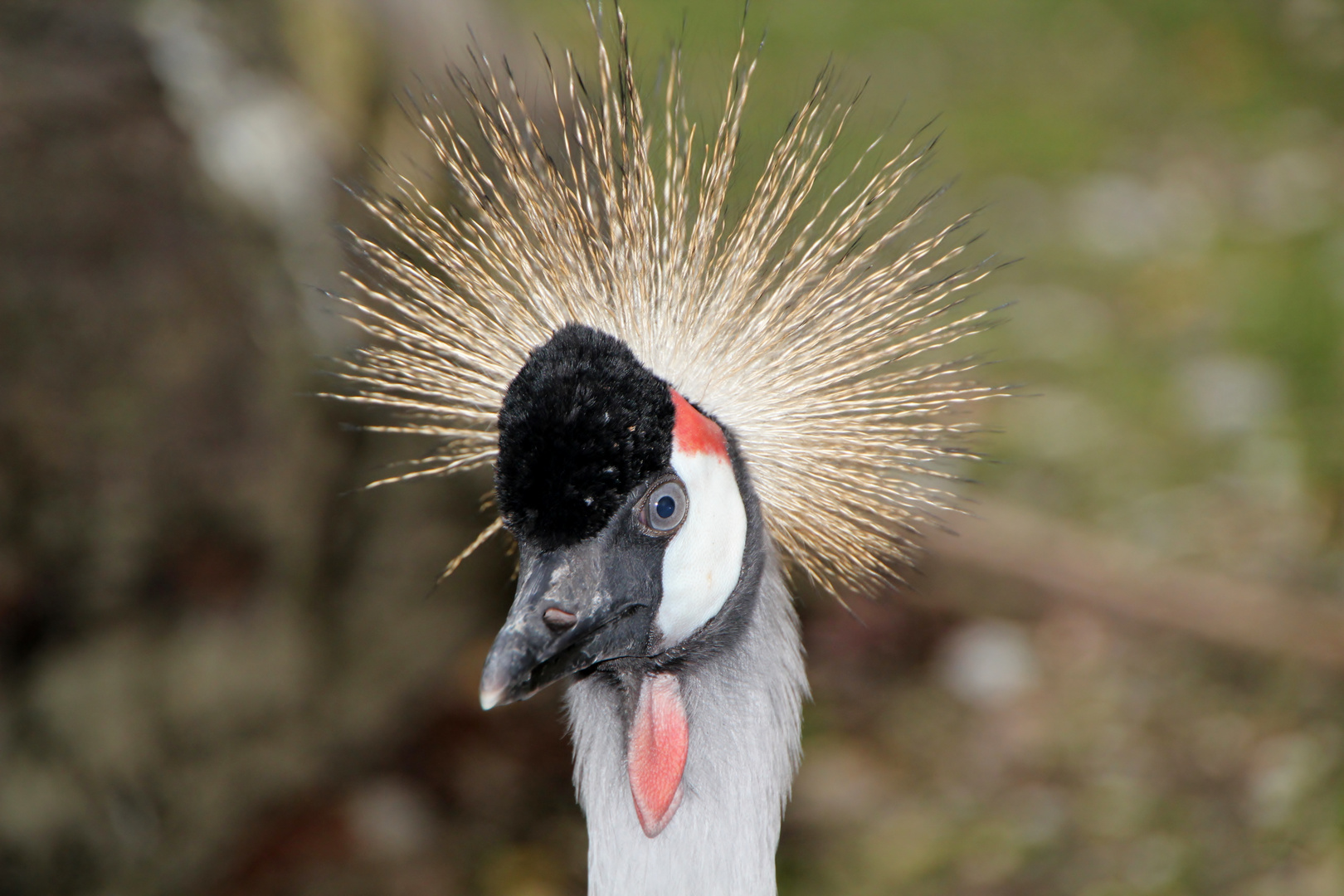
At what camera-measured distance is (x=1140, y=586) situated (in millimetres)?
2430

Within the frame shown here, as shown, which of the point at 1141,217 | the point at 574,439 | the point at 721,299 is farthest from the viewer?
the point at 1141,217

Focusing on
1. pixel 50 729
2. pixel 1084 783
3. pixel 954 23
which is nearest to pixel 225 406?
pixel 50 729

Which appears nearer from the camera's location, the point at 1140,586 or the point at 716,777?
the point at 716,777

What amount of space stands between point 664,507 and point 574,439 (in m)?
0.12

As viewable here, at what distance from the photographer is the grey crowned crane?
1.08 m

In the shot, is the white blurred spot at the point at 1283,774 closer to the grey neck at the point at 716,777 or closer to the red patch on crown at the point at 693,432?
the grey neck at the point at 716,777

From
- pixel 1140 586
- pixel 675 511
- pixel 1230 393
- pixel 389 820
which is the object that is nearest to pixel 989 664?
pixel 1140 586

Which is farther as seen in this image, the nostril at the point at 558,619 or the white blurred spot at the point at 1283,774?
the white blurred spot at the point at 1283,774

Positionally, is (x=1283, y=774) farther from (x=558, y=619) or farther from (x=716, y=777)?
(x=558, y=619)

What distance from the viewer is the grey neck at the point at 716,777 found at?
1.17 m

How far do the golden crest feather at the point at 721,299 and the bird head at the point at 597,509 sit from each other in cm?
12

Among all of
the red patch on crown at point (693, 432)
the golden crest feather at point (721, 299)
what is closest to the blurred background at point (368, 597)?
the golden crest feather at point (721, 299)

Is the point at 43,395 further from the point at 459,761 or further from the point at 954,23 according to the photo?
the point at 954,23

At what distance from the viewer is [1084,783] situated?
2.23 metres
